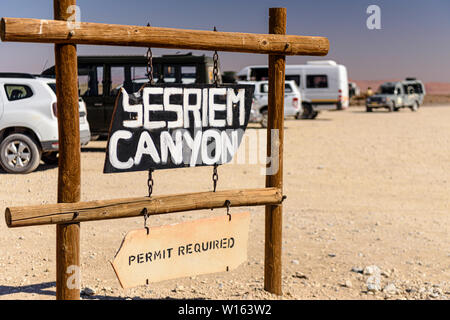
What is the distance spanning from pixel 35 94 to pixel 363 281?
7059 millimetres

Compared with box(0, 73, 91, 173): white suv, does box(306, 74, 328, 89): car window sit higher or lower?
higher

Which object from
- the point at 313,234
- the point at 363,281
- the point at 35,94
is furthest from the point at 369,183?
the point at 35,94

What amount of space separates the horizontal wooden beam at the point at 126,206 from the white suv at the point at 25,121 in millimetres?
6693

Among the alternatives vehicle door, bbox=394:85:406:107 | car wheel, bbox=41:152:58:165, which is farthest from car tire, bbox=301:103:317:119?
car wheel, bbox=41:152:58:165

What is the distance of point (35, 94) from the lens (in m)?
10.1

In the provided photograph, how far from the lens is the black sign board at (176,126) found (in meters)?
3.65

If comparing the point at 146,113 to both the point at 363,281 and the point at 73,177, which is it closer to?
the point at 73,177

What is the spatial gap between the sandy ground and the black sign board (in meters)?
1.37

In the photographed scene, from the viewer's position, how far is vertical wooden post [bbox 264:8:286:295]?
13.6ft

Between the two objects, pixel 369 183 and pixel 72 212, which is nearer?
pixel 72 212

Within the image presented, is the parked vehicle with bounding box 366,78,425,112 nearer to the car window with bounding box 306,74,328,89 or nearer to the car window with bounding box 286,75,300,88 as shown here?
the car window with bounding box 306,74,328,89

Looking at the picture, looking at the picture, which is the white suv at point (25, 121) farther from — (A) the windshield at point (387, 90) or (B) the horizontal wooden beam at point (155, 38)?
(A) the windshield at point (387, 90)

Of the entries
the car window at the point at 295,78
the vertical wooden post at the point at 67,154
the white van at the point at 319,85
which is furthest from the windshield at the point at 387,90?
the vertical wooden post at the point at 67,154

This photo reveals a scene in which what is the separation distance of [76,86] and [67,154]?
0.41m
